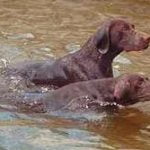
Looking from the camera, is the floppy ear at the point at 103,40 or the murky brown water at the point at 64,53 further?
the floppy ear at the point at 103,40

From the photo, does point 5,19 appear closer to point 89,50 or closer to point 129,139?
point 89,50

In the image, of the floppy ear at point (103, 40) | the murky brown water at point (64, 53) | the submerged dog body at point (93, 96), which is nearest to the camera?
the murky brown water at point (64, 53)

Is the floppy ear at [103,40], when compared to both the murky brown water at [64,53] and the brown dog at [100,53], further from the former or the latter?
the murky brown water at [64,53]

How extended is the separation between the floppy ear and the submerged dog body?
1232 millimetres

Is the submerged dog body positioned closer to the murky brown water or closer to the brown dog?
the murky brown water

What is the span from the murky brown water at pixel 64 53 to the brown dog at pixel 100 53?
1034 millimetres

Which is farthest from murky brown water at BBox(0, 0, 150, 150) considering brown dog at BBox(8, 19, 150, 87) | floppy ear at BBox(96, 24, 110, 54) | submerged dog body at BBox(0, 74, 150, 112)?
floppy ear at BBox(96, 24, 110, 54)

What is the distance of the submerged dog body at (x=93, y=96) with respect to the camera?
899 centimetres

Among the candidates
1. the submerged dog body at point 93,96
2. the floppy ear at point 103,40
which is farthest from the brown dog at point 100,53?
the submerged dog body at point 93,96

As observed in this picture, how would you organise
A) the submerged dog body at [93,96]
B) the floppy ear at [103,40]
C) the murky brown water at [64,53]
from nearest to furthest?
the murky brown water at [64,53]
the submerged dog body at [93,96]
the floppy ear at [103,40]

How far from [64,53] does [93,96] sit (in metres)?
3.62

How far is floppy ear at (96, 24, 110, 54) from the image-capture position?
10383mm

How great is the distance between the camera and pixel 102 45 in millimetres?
10516

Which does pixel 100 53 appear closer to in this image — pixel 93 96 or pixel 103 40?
pixel 103 40
